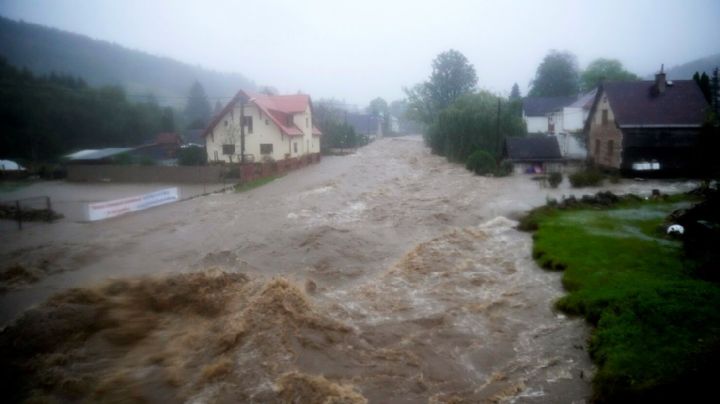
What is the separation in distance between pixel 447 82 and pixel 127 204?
5950 cm

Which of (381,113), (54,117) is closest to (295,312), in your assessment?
(54,117)

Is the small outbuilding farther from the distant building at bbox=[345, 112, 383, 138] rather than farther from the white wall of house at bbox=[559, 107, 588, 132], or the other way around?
the distant building at bbox=[345, 112, 383, 138]

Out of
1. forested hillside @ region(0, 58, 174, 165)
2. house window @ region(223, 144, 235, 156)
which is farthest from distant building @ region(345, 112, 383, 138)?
house window @ region(223, 144, 235, 156)

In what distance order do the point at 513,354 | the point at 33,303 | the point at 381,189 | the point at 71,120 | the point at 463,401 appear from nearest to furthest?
the point at 463,401 → the point at 513,354 → the point at 33,303 → the point at 381,189 → the point at 71,120

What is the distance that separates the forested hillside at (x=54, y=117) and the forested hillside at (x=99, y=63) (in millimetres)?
7860

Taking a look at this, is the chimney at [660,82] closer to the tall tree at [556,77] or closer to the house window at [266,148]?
the house window at [266,148]

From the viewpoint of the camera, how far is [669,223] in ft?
51.7

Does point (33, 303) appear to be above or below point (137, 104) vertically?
below

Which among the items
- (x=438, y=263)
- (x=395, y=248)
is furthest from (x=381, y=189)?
(x=438, y=263)

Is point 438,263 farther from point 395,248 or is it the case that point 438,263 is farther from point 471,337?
point 471,337

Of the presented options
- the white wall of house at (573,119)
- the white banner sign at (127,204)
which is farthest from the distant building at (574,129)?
the white banner sign at (127,204)

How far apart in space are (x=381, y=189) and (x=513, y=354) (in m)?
21.1

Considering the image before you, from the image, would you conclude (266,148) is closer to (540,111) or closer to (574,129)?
(574,129)

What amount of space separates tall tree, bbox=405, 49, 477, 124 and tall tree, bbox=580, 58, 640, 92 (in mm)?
17456
